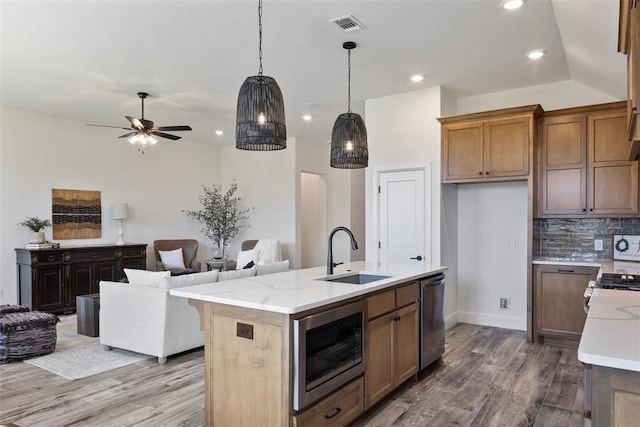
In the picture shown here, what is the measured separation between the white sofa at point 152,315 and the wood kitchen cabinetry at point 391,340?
1.79 m

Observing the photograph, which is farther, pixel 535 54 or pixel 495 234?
pixel 495 234

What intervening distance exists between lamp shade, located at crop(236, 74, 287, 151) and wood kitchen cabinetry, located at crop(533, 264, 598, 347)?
3.47 m

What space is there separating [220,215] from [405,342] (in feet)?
19.3

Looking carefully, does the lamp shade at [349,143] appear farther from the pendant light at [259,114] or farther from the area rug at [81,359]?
the area rug at [81,359]

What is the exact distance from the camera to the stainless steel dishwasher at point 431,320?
3517 mm

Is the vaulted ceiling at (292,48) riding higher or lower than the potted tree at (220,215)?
higher

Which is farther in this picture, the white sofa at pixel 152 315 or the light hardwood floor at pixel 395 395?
the white sofa at pixel 152 315

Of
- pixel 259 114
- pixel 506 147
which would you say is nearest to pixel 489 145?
pixel 506 147

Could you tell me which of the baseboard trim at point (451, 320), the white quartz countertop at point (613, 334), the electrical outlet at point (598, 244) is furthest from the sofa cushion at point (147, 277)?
the electrical outlet at point (598, 244)

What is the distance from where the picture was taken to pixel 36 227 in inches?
234

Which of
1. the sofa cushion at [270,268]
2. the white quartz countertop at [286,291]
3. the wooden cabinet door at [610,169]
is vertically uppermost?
the wooden cabinet door at [610,169]

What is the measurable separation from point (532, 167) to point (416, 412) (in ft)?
9.86

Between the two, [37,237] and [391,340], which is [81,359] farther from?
[391,340]

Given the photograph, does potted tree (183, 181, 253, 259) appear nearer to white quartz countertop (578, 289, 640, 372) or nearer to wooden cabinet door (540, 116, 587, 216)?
wooden cabinet door (540, 116, 587, 216)
